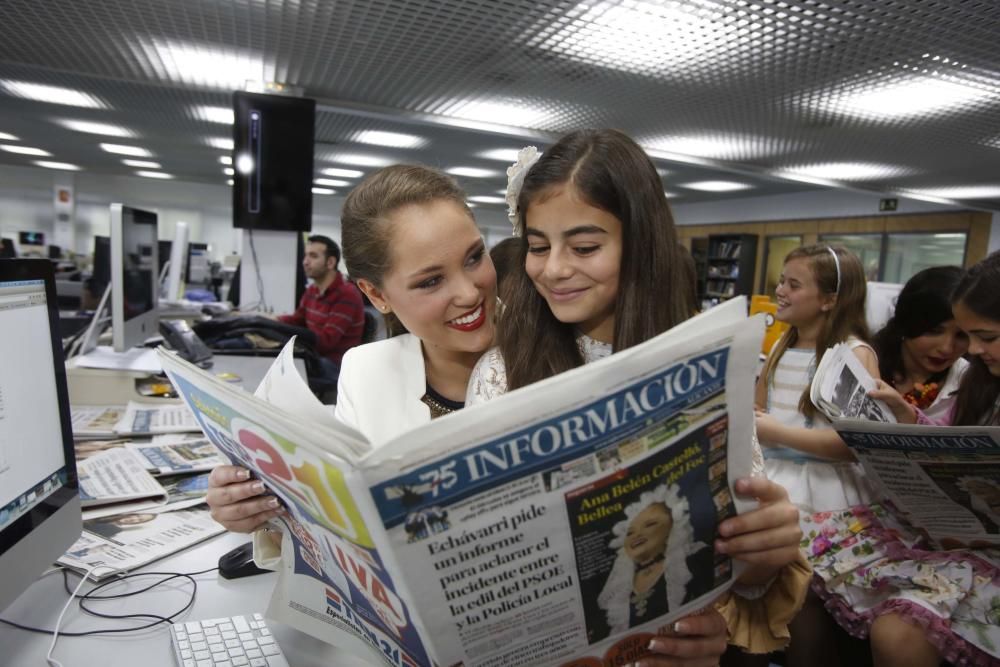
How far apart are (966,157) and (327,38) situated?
580 centimetres

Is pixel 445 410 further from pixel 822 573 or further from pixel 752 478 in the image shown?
pixel 822 573

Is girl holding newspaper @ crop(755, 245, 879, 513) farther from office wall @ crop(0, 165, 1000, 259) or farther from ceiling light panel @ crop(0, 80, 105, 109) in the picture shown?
office wall @ crop(0, 165, 1000, 259)

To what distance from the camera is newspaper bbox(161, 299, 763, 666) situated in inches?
19.0

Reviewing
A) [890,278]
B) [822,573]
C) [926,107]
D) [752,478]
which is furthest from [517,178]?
[890,278]

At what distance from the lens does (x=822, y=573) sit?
155cm

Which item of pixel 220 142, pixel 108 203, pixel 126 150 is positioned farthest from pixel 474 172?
pixel 108 203

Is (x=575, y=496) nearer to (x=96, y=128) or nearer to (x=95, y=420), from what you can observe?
(x=95, y=420)

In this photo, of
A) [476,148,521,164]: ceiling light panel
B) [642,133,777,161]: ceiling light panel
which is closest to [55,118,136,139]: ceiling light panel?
[476,148,521,164]: ceiling light panel

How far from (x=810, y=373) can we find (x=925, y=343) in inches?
14.1

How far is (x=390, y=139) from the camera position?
7.03m

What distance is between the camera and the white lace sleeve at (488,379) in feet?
3.46

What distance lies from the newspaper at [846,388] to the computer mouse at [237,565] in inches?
47.0

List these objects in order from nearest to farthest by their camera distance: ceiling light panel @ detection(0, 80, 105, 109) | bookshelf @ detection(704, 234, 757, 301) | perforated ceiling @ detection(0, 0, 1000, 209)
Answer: perforated ceiling @ detection(0, 0, 1000, 209), ceiling light panel @ detection(0, 80, 105, 109), bookshelf @ detection(704, 234, 757, 301)

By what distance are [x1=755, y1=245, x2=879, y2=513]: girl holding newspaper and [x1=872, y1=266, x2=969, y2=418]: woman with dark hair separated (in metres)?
0.10
